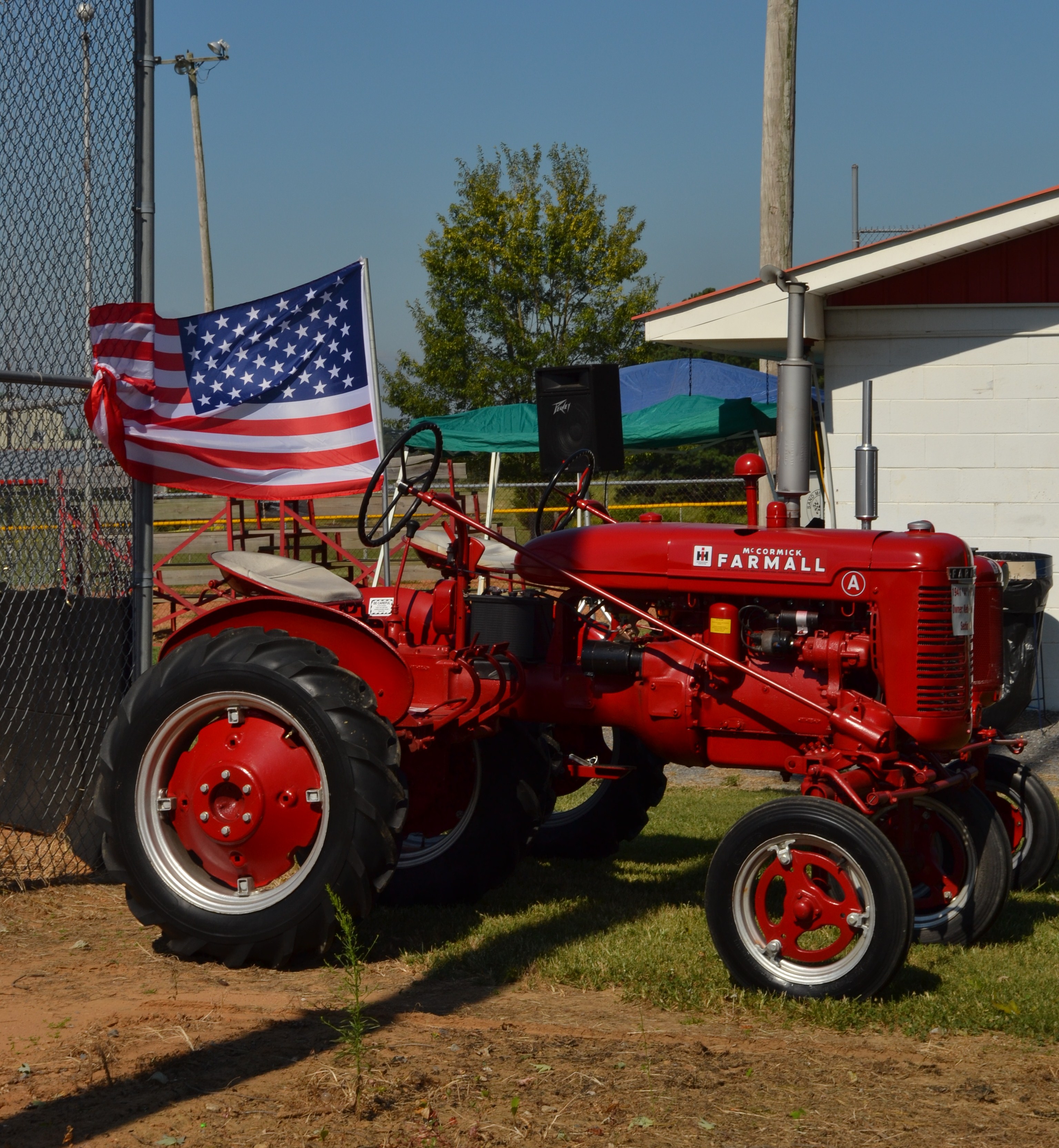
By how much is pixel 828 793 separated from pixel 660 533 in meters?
1.12

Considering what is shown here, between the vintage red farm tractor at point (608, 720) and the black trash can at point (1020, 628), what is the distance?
12.4 ft

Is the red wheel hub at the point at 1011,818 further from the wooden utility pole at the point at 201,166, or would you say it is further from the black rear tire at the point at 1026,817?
the wooden utility pole at the point at 201,166

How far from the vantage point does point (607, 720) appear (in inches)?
199

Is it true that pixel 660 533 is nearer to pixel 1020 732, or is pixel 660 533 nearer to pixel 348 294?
pixel 348 294

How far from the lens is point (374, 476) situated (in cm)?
502

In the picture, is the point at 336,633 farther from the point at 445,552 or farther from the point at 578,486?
the point at 578,486

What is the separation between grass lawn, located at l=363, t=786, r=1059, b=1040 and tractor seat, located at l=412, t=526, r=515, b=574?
4.41ft

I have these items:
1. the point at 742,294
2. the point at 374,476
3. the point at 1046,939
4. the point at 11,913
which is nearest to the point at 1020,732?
the point at 742,294

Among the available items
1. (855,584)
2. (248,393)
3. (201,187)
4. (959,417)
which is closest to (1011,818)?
(855,584)

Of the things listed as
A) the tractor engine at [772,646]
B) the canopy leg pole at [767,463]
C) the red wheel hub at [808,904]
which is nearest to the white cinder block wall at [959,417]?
the canopy leg pole at [767,463]

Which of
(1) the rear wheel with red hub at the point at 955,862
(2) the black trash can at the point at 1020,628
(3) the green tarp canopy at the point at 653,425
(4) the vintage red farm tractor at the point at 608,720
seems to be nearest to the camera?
Answer: (4) the vintage red farm tractor at the point at 608,720

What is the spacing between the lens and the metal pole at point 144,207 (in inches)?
225

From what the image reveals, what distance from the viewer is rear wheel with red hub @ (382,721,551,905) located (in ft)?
17.7

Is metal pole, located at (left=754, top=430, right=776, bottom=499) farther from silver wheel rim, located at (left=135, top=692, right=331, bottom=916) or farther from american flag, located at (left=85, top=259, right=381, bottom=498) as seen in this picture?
silver wheel rim, located at (left=135, top=692, right=331, bottom=916)
